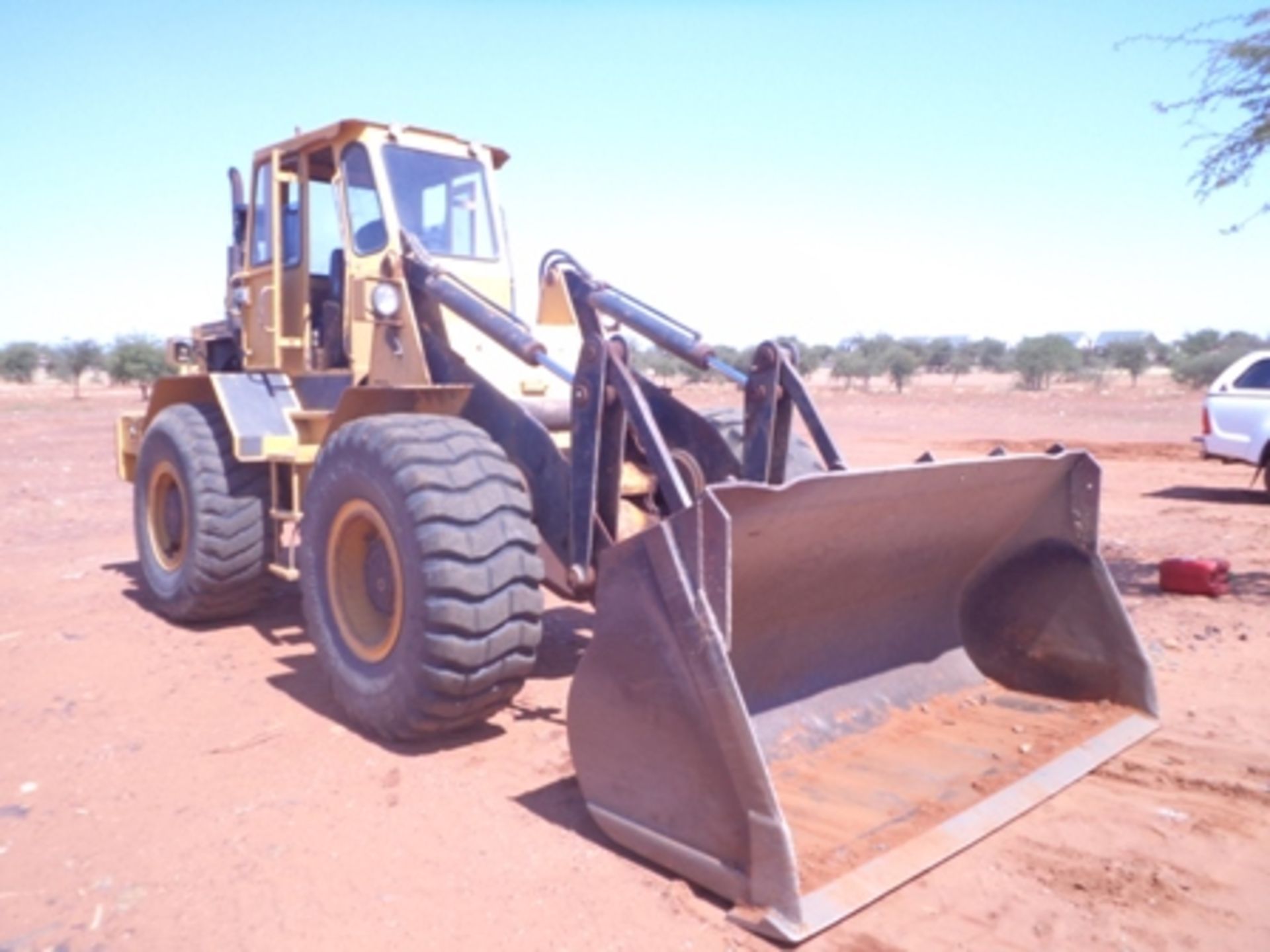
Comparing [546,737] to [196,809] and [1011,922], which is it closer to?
[196,809]

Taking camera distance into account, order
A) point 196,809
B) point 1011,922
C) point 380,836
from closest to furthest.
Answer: point 1011,922, point 380,836, point 196,809

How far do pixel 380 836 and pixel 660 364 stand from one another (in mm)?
57137

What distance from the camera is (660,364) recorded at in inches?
2373

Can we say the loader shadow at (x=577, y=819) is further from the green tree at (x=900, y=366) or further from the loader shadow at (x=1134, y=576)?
the green tree at (x=900, y=366)

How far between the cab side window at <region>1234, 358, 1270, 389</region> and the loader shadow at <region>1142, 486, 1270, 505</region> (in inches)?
50.6

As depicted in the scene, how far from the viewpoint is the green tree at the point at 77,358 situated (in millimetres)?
50938

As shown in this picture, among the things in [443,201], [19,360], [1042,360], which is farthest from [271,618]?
[19,360]

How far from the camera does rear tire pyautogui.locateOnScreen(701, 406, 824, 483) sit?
5387 millimetres

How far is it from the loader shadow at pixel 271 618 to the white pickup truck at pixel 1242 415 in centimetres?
1106

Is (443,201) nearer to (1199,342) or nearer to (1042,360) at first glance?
(1042,360)

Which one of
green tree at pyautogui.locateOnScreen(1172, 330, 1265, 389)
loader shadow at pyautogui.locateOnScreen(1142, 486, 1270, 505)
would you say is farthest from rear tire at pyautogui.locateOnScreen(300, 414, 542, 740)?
green tree at pyautogui.locateOnScreen(1172, 330, 1265, 389)

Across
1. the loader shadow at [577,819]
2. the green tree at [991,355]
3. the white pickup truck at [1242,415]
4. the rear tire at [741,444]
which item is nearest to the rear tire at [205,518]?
the rear tire at [741,444]

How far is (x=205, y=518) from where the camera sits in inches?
240

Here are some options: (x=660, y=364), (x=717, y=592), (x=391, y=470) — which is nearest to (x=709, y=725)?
(x=717, y=592)
